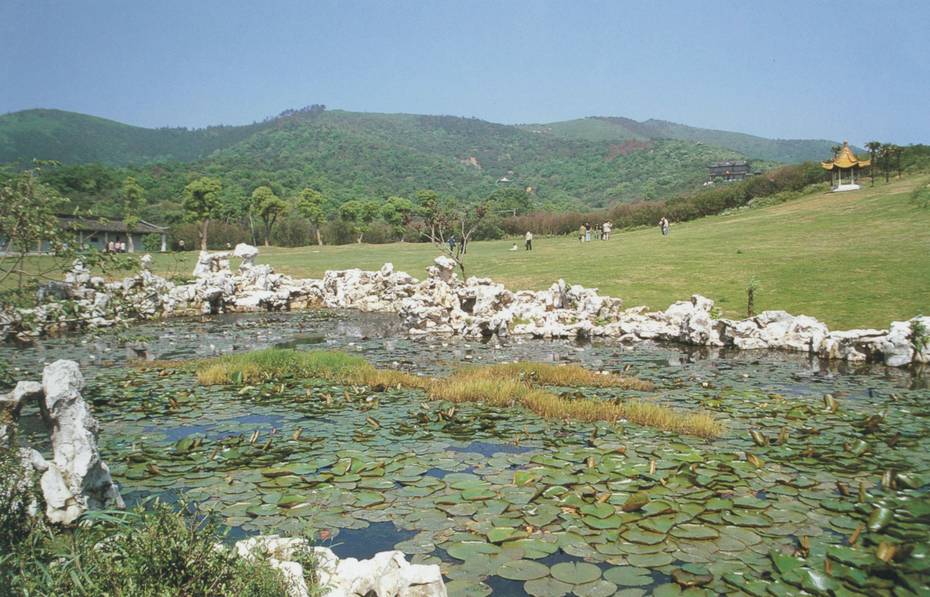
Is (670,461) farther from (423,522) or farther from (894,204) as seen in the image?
(894,204)

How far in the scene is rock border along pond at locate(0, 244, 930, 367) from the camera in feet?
52.7

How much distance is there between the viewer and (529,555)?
6094 mm

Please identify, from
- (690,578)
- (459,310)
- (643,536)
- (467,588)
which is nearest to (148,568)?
(467,588)

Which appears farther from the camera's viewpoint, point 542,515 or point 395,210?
point 395,210

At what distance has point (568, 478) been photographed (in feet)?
26.3

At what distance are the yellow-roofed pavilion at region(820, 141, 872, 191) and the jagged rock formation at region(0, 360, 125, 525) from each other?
56208mm

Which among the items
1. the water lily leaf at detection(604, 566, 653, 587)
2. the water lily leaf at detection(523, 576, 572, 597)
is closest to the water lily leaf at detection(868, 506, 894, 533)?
the water lily leaf at detection(604, 566, 653, 587)

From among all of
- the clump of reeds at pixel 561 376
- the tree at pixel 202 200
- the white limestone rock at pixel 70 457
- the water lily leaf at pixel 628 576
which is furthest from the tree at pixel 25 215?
the tree at pixel 202 200

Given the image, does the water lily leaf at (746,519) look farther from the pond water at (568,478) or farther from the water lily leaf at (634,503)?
the water lily leaf at (634,503)

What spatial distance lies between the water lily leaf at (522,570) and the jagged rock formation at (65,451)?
4256 mm

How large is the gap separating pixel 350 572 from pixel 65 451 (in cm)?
359

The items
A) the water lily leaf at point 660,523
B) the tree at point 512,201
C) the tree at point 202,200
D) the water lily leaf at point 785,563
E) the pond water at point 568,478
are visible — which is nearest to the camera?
the water lily leaf at point 785,563

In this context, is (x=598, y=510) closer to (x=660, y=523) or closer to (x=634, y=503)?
(x=634, y=503)

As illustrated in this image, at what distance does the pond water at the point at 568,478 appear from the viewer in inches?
230
